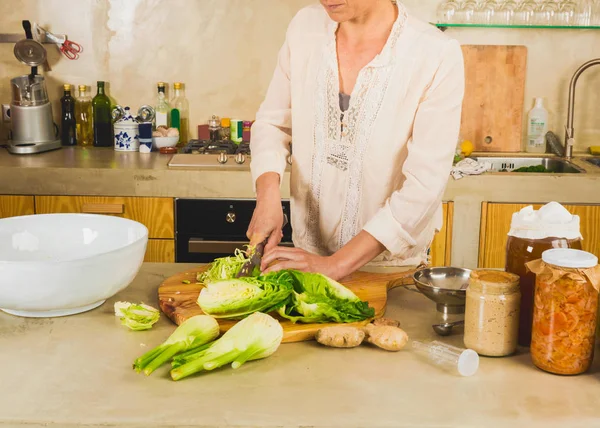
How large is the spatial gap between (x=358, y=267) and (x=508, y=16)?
223 centimetres

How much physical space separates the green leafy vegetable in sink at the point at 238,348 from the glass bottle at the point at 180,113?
2534 millimetres

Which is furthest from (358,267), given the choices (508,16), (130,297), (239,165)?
(508,16)

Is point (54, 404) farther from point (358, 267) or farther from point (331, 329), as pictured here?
point (358, 267)

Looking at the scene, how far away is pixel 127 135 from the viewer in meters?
3.71

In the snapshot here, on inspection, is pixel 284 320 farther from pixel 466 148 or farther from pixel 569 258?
pixel 466 148

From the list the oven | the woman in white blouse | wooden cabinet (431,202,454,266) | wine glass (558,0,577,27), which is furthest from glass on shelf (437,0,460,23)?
the woman in white blouse

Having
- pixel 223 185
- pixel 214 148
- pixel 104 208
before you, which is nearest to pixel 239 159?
pixel 223 185

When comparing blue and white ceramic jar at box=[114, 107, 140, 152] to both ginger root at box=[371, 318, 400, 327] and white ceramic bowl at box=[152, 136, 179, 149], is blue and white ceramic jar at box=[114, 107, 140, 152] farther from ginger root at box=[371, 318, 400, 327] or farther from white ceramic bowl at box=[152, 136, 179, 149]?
ginger root at box=[371, 318, 400, 327]

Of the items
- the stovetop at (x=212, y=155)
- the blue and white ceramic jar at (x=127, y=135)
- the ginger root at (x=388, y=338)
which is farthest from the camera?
the blue and white ceramic jar at (x=127, y=135)

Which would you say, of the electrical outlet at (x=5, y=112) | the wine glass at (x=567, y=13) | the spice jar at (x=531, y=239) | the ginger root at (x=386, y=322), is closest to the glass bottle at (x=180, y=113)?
the electrical outlet at (x=5, y=112)

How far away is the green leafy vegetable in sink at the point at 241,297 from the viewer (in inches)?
61.0

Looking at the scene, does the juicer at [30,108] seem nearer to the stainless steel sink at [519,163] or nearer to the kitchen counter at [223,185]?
the kitchen counter at [223,185]

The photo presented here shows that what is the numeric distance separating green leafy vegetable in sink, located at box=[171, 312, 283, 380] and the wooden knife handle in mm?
1950

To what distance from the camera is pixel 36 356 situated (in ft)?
4.80
